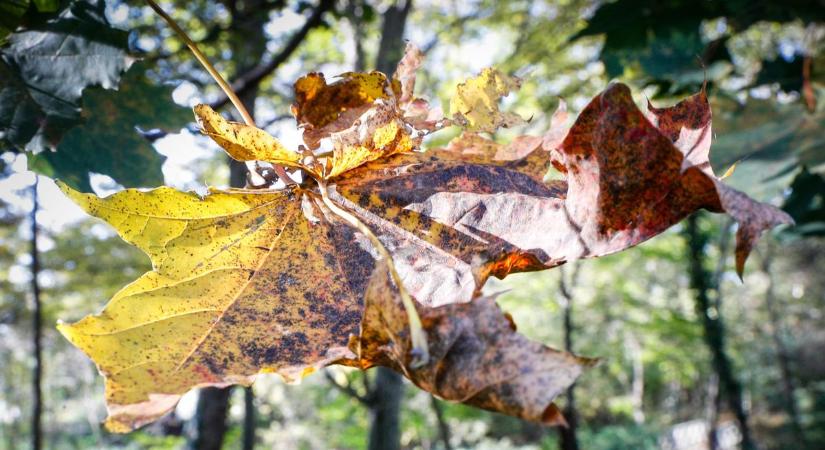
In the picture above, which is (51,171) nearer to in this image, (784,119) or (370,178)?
(370,178)

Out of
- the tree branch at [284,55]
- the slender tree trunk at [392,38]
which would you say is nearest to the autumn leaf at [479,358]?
the tree branch at [284,55]

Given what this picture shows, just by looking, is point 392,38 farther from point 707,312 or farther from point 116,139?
point 707,312

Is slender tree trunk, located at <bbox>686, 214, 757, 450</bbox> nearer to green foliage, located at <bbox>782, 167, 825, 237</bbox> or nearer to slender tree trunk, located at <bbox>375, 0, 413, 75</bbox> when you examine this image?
slender tree trunk, located at <bbox>375, 0, 413, 75</bbox>

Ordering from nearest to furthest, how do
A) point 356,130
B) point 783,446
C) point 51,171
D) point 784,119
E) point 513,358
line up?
point 513,358 → point 356,130 → point 51,171 → point 784,119 → point 783,446

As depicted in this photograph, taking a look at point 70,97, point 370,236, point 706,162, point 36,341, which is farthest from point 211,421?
point 706,162

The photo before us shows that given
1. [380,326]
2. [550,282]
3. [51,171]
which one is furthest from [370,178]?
[550,282]

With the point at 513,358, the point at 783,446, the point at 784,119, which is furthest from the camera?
the point at 783,446

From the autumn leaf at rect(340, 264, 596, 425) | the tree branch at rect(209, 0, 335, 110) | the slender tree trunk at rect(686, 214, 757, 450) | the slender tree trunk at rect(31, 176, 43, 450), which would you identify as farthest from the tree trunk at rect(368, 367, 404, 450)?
the slender tree trunk at rect(686, 214, 757, 450)
